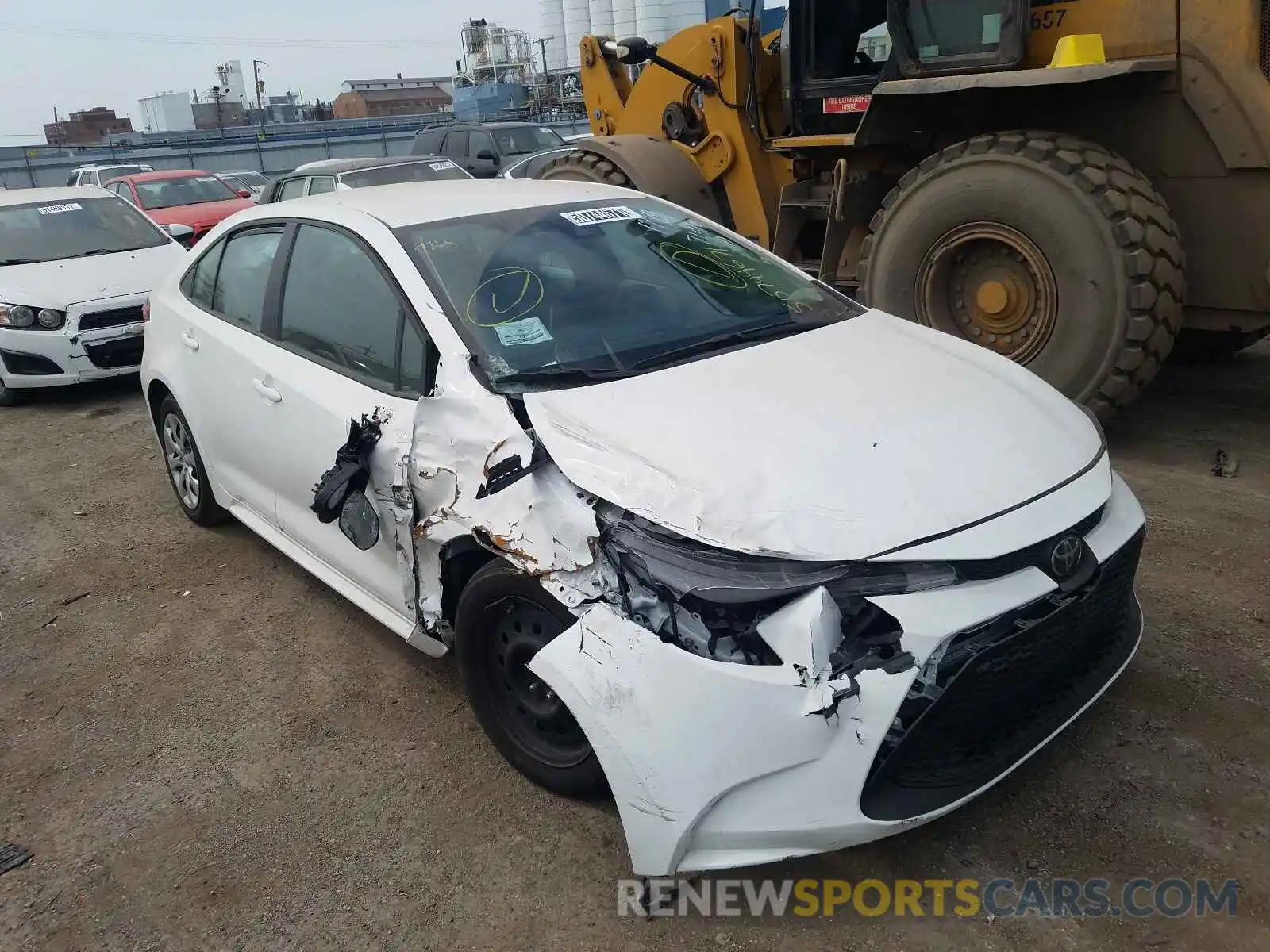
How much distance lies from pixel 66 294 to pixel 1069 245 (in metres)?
6.73

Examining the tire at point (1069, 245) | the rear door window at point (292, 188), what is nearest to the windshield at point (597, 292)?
the tire at point (1069, 245)

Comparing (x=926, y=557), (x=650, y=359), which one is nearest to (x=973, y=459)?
(x=926, y=557)

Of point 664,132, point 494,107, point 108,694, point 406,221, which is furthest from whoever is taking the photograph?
point 494,107

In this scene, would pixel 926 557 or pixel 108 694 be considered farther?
pixel 108 694

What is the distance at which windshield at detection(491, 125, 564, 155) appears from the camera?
50.8ft

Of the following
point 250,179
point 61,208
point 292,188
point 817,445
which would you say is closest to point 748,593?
point 817,445

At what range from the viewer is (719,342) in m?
3.04

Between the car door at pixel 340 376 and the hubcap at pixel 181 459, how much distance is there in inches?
43.1

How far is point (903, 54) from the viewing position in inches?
207

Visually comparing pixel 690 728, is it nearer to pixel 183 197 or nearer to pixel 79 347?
pixel 79 347

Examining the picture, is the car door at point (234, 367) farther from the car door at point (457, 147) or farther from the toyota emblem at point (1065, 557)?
the car door at point (457, 147)

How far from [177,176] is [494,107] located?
3004 centimetres

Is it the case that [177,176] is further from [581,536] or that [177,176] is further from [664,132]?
[581,536]

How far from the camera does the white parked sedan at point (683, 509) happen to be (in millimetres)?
2105
